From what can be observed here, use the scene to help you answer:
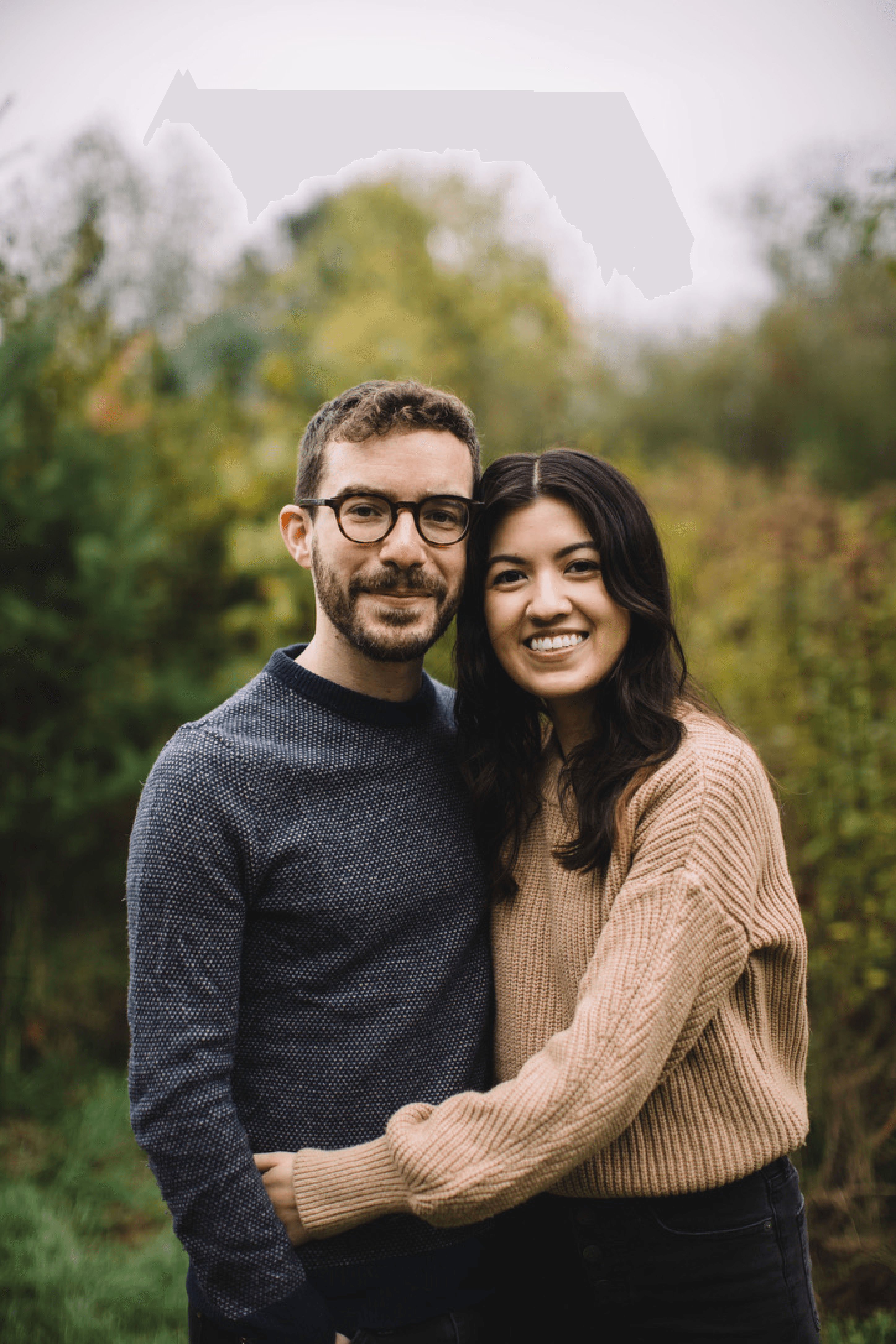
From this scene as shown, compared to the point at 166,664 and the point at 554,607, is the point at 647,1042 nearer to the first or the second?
the point at 554,607

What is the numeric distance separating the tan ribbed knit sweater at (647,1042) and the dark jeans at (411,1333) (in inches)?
10.1

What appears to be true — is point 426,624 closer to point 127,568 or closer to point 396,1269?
point 396,1269

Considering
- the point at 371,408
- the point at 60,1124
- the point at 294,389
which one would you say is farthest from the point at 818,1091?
the point at 294,389

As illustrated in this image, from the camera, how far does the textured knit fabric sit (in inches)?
61.3

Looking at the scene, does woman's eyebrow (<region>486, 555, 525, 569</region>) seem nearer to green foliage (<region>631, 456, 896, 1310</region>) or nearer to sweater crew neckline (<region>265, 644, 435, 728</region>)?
sweater crew neckline (<region>265, 644, 435, 728</region>)

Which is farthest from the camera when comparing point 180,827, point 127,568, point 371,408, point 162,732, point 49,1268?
point 162,732

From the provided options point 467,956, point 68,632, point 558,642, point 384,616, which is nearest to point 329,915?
point 467,956

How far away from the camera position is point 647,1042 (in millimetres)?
1467

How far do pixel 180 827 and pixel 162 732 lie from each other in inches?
157

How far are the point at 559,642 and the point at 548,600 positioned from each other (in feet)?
0.30

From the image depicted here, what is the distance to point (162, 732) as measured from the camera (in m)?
5.43

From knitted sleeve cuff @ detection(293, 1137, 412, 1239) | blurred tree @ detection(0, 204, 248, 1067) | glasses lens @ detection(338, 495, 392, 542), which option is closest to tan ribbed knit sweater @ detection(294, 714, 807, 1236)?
knitted sleeve cuff @ detection(293, 1137, 412, 1239)

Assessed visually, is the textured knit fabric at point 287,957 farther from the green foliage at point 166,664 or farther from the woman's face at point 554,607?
the green foliage at point 166,664

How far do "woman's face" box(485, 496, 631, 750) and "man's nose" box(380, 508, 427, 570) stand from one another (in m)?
0.19
